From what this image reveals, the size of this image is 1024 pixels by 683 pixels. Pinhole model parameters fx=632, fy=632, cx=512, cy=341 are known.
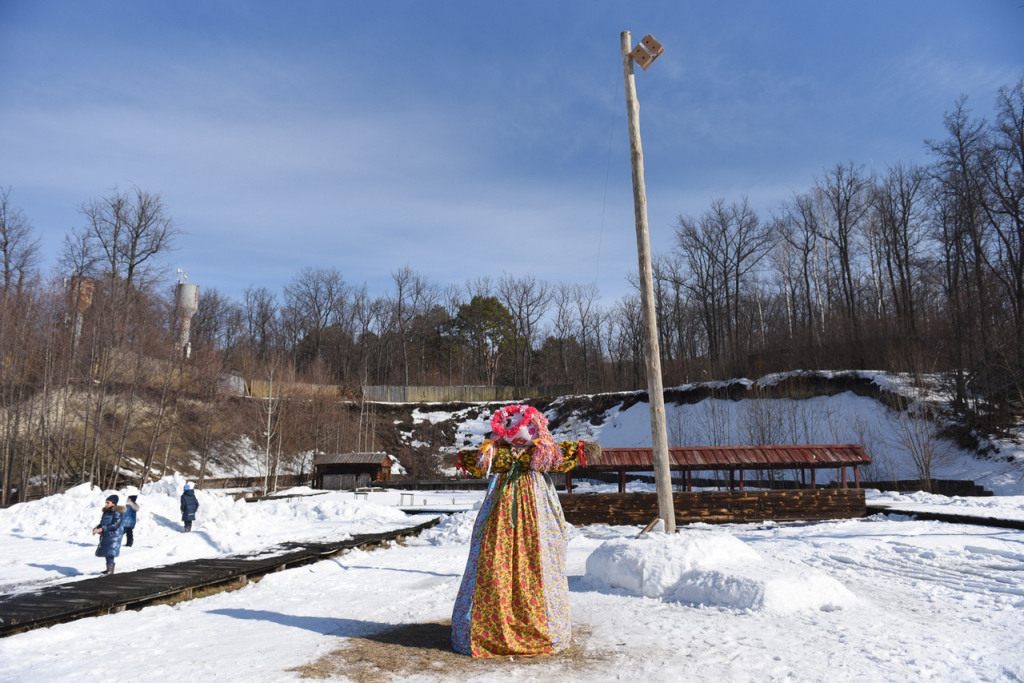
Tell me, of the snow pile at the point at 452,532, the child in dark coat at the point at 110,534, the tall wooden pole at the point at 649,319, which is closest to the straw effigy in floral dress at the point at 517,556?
the tall wooden pole at the point at 649,319

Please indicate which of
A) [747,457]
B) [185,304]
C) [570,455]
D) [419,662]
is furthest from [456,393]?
[419,662]

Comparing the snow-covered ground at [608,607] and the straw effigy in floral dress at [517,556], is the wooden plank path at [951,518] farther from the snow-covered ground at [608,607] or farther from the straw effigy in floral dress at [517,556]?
the straw effigy in floral dress at [517,556]

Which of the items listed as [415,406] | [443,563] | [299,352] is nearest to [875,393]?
[443,563]

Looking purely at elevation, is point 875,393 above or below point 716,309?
below

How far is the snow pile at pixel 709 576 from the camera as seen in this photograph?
7062mm

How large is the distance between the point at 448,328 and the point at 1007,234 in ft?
151

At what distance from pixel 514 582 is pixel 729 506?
42.8ft

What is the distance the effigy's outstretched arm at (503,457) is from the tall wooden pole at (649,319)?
363 centimetres

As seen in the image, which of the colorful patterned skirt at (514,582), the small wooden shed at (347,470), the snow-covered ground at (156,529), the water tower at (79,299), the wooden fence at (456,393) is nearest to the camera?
the colorful patterned skirt at (514,582)

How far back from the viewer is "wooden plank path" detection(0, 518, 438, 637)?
7.28 metres

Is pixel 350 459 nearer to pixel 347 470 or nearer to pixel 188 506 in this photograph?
pixel 347 470

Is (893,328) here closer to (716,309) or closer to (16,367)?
(716,309)

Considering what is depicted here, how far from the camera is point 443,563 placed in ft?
40.1

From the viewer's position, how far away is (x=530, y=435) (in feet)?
20.1
